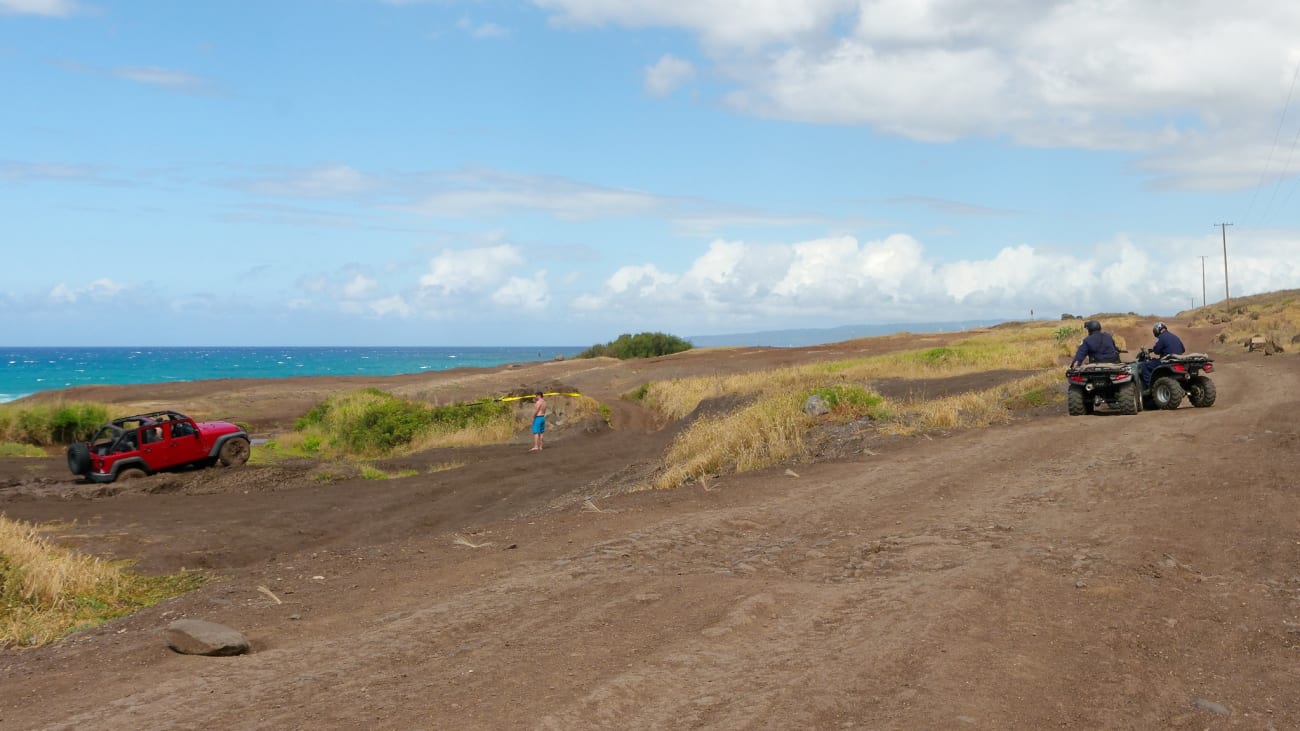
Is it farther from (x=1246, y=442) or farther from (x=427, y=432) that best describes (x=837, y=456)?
(x=427, y=432)

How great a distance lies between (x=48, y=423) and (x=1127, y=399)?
122 feet

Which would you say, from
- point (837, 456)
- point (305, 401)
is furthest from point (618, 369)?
point (837, 456)

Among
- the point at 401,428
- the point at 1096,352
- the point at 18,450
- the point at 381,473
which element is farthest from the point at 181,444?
the point at 1096,352

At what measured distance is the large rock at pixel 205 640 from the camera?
7.76m

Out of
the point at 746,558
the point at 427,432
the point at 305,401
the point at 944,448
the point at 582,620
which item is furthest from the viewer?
the point at 305,401

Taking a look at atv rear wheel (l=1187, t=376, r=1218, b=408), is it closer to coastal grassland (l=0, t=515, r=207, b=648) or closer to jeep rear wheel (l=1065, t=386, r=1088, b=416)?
jeep rear wheel (l=1065, t=386, r=1088, b=416)

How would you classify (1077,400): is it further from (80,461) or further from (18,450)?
(18,450)

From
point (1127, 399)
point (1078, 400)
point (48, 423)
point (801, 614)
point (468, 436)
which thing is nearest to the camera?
point (801, 614)

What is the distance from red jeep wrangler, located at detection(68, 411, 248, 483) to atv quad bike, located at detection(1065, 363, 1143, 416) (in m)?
21.1

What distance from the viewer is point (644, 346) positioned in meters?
85.9

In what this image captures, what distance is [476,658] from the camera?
7.36 meters

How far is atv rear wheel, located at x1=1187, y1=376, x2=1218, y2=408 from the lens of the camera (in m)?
20.8

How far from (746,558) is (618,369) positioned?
52048 mm

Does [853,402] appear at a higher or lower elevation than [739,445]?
higher
